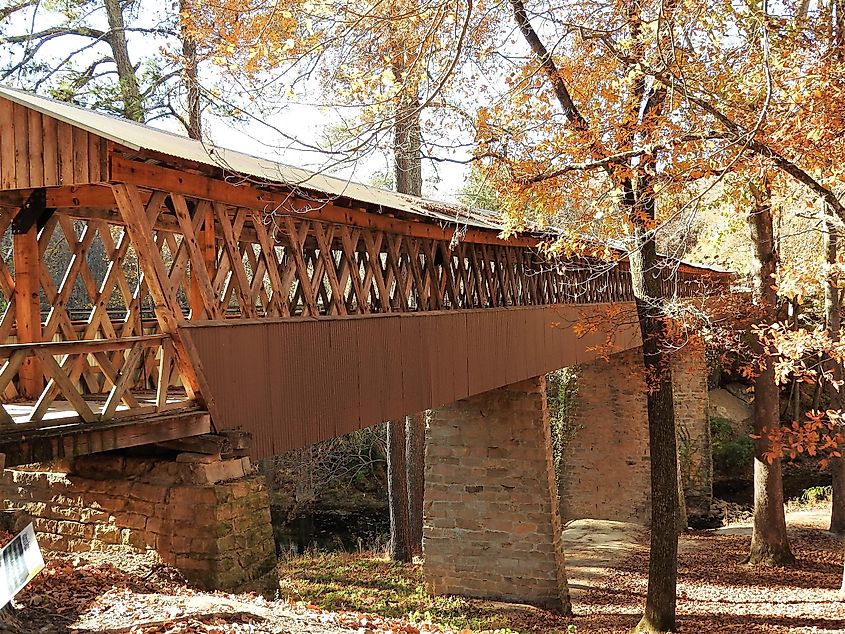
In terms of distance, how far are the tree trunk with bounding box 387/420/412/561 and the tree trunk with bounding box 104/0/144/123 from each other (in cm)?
871

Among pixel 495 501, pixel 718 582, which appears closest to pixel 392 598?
pixel 495 501

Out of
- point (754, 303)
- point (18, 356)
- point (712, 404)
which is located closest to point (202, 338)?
point (18, 356)

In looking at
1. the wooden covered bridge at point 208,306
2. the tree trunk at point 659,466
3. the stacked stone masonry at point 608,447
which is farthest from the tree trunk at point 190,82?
the stacked stone masonry at point 608,447

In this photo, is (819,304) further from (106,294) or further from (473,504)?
(106,294)

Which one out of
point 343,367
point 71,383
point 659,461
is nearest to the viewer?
point 71,383

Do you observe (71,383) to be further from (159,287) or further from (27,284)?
(27,284)

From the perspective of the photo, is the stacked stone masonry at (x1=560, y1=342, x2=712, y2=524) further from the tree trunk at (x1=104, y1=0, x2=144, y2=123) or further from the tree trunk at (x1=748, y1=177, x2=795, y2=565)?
the tree trunk at (x1=104, y1=0, x2=144, y2=123)

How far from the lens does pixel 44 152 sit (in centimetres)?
639

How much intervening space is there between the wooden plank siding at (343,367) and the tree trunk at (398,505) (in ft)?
20.4

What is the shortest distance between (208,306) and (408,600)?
29.6 ft

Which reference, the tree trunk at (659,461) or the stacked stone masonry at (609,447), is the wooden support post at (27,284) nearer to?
the tree trunk at (659,461)

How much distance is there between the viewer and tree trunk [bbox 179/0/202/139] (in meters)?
14.6

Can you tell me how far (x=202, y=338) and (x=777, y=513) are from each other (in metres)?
12.2

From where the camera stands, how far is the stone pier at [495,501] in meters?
13.6
